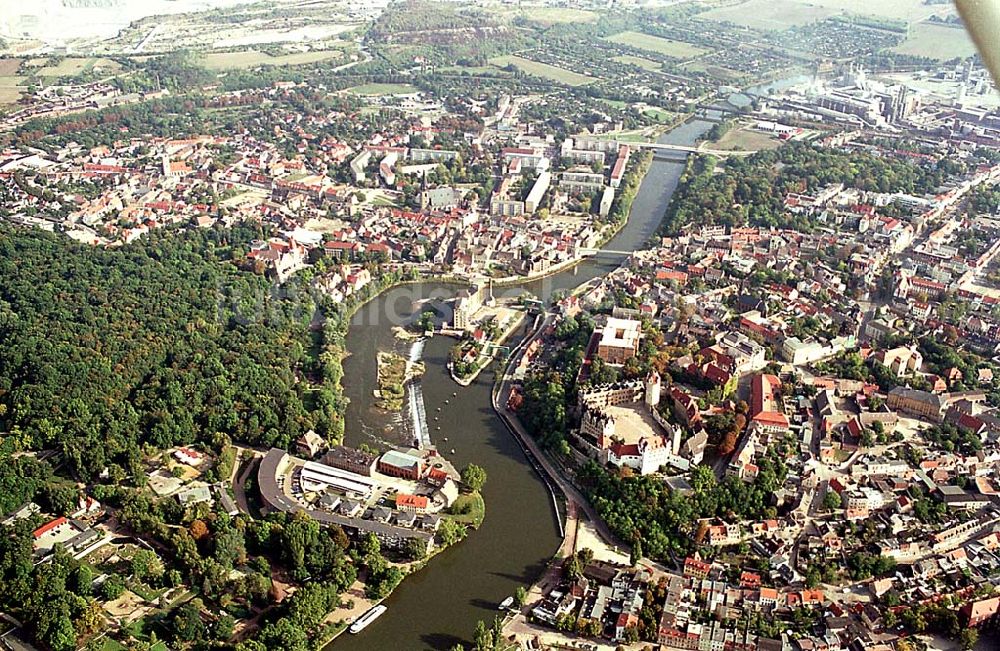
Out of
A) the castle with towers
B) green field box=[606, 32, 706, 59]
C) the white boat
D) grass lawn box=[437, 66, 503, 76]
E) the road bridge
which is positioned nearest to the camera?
the white boat

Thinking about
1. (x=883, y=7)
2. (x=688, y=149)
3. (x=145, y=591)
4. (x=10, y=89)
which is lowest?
(x=145, y=591)

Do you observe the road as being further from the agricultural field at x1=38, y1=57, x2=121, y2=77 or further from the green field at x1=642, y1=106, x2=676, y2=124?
the agricultural field at x1=38, y1=57, x2=121, y2=77

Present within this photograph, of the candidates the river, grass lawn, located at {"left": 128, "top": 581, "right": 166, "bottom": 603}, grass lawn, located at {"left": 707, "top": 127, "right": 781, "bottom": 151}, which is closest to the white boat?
the river

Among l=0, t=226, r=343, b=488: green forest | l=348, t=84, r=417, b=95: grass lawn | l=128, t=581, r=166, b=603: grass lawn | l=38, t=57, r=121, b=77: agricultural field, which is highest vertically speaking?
l=38, t=57, r=121, b=77: agricultural field

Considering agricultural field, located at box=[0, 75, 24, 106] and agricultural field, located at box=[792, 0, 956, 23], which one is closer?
agricultural field, located at box=[0, 75, 24, 106]

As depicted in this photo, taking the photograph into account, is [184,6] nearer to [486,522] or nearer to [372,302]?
[372,302]

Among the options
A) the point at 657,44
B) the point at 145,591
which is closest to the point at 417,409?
the point at 145,591

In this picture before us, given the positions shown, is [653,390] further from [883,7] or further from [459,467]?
[883,7]
